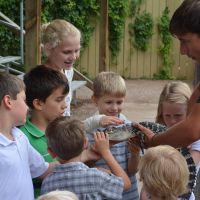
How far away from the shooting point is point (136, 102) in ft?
38.5

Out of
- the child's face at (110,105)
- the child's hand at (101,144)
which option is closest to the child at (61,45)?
the child's face at (110,105)

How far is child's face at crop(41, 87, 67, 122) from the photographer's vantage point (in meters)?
3.28

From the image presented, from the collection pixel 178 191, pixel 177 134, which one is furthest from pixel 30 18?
pixel 178 191

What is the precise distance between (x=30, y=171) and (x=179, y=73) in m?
13.1

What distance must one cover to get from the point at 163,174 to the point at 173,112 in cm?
97

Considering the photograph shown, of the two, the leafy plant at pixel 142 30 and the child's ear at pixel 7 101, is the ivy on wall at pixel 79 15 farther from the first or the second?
the child's ear at pixel 7 101

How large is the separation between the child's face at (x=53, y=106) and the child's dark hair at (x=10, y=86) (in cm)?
38

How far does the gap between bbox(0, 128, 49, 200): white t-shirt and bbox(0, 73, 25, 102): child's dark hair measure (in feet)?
0.68

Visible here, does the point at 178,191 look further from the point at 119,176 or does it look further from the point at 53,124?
the point at 53,124

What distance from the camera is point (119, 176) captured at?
3000 mm

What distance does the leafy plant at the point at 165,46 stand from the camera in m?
15.4

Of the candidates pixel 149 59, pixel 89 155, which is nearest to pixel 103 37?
pixel 89 155

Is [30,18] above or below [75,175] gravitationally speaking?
above

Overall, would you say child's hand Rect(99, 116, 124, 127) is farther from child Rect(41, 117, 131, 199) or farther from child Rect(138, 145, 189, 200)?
child Rect(138, 145, 189, 200)
